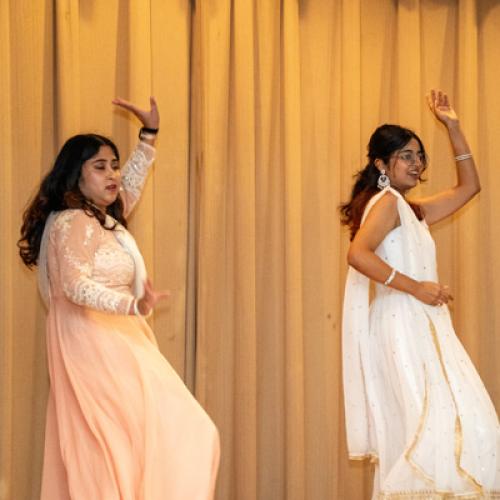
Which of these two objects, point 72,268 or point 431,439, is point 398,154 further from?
point 72,268

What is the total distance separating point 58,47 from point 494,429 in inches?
94.6

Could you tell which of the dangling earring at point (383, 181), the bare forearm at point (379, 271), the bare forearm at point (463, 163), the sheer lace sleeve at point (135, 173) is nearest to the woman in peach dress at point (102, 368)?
the sheer lace sleeve at point (135, 173)

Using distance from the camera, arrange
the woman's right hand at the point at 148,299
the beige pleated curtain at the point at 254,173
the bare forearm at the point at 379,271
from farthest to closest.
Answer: the beige pleated curtain at the point at 254,173 → the bare forearm at the point at 379,271 → the woman's right hand at the point at 148,299

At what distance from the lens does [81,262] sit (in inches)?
129

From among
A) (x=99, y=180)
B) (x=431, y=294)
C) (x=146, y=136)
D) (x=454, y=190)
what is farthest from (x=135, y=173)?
(x=454, y=190)

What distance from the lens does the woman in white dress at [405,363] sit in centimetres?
353

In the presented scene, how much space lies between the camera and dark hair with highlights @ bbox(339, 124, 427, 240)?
3.95 m

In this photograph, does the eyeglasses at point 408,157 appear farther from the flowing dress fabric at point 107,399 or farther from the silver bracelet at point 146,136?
the flowing dress fabric at point 107,399

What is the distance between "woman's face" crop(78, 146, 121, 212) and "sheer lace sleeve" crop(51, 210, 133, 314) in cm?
16

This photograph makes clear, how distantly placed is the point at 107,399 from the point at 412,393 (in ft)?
3.86

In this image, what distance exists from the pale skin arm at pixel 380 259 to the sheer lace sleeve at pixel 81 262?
0.97 meters

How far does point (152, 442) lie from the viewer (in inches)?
125

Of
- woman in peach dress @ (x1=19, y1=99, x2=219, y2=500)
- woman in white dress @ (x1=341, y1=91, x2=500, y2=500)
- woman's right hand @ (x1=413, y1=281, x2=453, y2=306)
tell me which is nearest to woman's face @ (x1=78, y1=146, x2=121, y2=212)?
woman in peach dress @ (x1=19, y1=99, x2=219, y2=500)

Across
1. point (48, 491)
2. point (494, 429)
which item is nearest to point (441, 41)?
point (494, 429)
